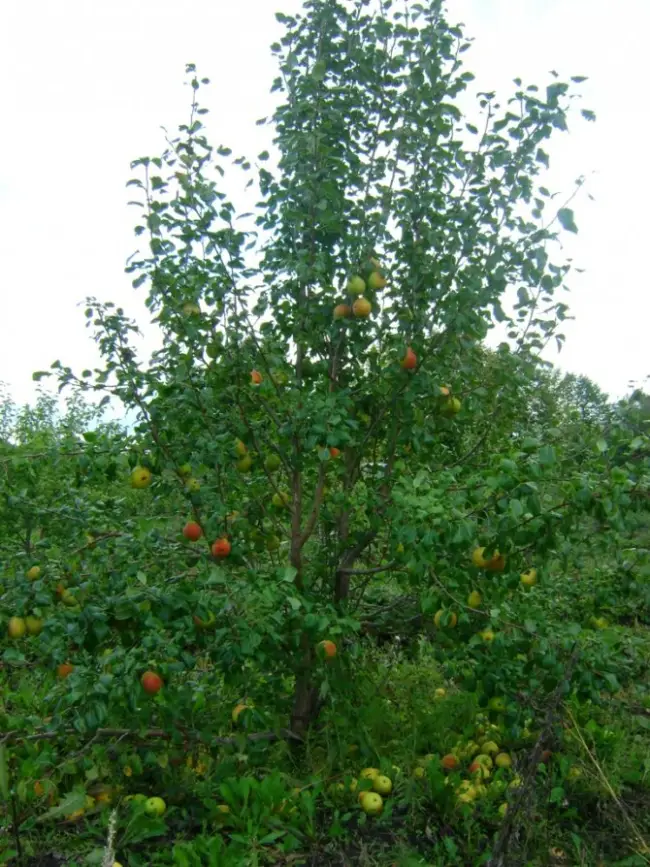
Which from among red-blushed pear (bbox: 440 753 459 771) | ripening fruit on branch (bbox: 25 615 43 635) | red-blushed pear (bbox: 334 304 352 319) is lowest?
red-blushed pear (bbox: 440 753 459 771)

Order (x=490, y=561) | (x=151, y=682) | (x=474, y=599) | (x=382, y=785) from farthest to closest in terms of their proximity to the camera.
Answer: (x=382, y=785) < (x=474, y=599) < (x=490, y=561) < (x=151, y=682)

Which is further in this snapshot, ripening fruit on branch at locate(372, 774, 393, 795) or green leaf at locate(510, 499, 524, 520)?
ripening fruit on branch at locate(372, 774, 393, 795)

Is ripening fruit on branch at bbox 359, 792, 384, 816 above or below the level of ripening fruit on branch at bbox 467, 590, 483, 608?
below

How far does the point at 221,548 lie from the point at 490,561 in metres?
0.90

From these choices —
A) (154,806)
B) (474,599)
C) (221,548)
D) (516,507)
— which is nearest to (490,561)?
(474,599)

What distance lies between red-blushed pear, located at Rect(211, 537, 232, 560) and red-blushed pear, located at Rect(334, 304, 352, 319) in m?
0.89

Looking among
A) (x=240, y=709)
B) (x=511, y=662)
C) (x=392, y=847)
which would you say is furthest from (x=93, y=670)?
(x=511, y=662)

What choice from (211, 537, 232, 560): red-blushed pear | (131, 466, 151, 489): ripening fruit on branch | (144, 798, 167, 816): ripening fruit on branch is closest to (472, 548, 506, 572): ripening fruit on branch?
(211, 537, 232, 560): red-blushed pear

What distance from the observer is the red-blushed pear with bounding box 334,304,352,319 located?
2840 millimetres

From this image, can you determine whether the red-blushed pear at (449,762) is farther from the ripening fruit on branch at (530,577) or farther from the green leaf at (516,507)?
the green leaf at (516,507)

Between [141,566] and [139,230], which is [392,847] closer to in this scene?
[141,566]

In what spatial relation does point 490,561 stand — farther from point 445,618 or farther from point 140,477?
point 140,477

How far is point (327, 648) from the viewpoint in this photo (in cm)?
273

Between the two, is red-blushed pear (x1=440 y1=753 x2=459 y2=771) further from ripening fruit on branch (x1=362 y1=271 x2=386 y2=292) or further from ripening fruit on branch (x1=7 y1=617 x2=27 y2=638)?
ripening fruit on branch (x1=362 y1=271 x2=386 y2=292)
